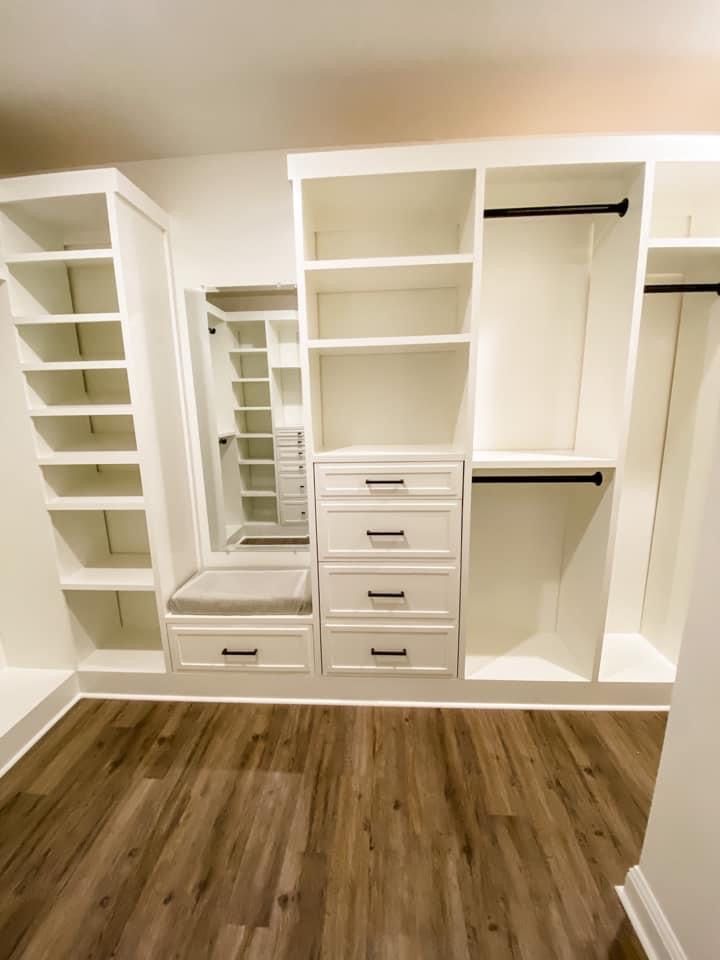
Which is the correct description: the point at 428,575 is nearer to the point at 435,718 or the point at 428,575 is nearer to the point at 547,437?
the point at 435,718

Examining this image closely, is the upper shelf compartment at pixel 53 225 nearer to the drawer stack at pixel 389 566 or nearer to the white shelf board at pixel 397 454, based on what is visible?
the white shelf board at pixel 397 454

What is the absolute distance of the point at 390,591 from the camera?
1.65 m

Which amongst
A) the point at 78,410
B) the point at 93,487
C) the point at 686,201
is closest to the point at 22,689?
the point at 93,487

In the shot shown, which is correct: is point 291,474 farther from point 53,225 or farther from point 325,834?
point 53,225

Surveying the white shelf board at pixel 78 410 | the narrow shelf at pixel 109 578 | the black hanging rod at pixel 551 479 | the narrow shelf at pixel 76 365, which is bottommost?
the narrow shelf at pixel 109 578

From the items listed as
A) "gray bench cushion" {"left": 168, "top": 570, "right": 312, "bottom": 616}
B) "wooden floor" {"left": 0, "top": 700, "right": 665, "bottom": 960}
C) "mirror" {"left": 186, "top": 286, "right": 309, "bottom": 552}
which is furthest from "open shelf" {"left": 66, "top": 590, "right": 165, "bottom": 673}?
"mirror" {"left": 186, "top": 286, "right": 309, "bottom": 552}

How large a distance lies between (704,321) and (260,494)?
7.11ft

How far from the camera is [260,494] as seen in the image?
79.4 inches

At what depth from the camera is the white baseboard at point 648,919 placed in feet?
2.98

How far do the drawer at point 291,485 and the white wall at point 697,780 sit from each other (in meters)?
1.53

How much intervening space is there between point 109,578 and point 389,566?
1.33 m

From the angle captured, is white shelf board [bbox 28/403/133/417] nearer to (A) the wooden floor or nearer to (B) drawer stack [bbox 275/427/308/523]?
(B) drawer stack [bbox 275/427/308/523]

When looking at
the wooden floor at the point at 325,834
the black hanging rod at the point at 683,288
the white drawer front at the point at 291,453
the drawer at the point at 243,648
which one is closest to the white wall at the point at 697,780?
the wooden floor at the point at 325,834

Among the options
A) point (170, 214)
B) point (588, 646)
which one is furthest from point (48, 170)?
point (588, 646)
